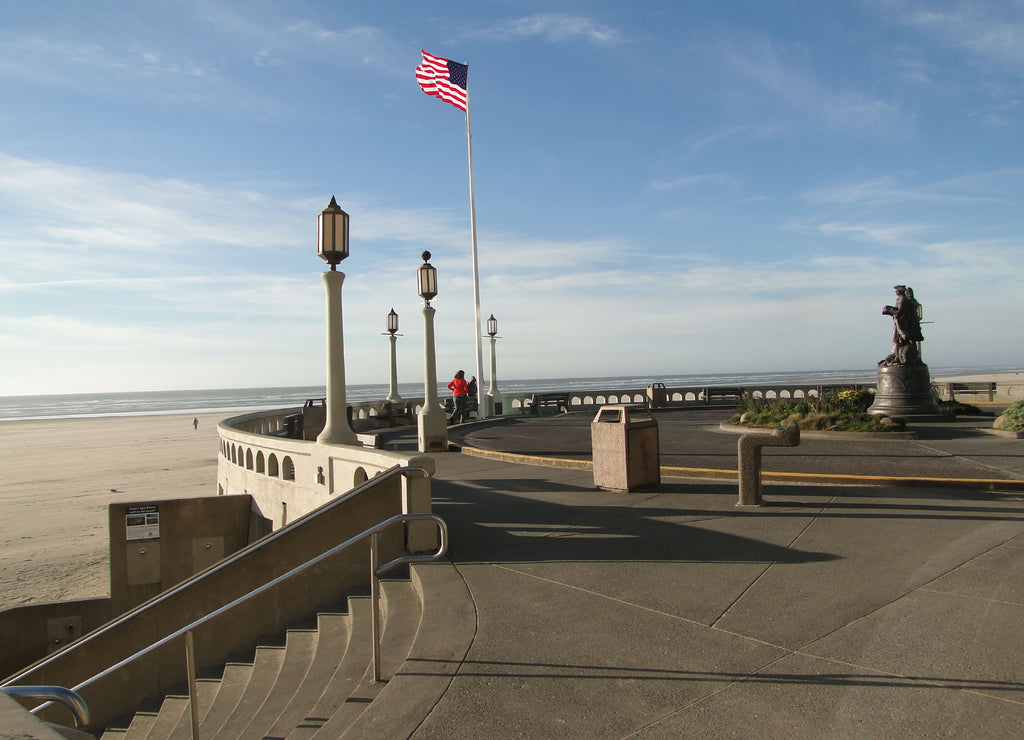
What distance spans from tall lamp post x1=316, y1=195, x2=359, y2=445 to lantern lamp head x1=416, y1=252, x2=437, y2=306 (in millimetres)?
5019

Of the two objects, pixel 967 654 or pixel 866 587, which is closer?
pixel 967 654

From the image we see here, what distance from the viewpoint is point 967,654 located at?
387 centimetres

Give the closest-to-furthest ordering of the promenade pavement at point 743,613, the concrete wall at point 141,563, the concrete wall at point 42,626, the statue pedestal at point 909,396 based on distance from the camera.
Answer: the promenade pavement at point 743,613, the concrete wall at point 42,626, the concrete wall at point 141,563, the statue pedestal at point 909,396

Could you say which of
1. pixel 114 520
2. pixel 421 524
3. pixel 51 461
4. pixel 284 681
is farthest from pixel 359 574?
pixel 51 461

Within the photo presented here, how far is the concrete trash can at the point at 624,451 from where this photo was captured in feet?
30.4

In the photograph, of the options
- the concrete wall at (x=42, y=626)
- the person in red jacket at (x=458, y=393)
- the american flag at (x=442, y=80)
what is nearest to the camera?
the concrete wall at (x=42, y=626)

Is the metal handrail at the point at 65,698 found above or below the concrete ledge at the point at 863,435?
above

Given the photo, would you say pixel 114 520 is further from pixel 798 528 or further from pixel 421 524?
pixel 798 528

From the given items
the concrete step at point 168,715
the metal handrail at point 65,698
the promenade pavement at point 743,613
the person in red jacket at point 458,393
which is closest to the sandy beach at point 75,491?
the concrete step at point 168,715

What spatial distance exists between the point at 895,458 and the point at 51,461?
A: 33.6m

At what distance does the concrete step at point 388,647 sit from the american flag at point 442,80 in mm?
21986

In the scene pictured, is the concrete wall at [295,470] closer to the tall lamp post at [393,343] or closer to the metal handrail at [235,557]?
the metal handrail at [235,557]

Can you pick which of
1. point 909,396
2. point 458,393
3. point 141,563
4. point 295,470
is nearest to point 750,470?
point 295,470

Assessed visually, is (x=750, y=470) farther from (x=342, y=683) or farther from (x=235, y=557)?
(x=235, y=557)
